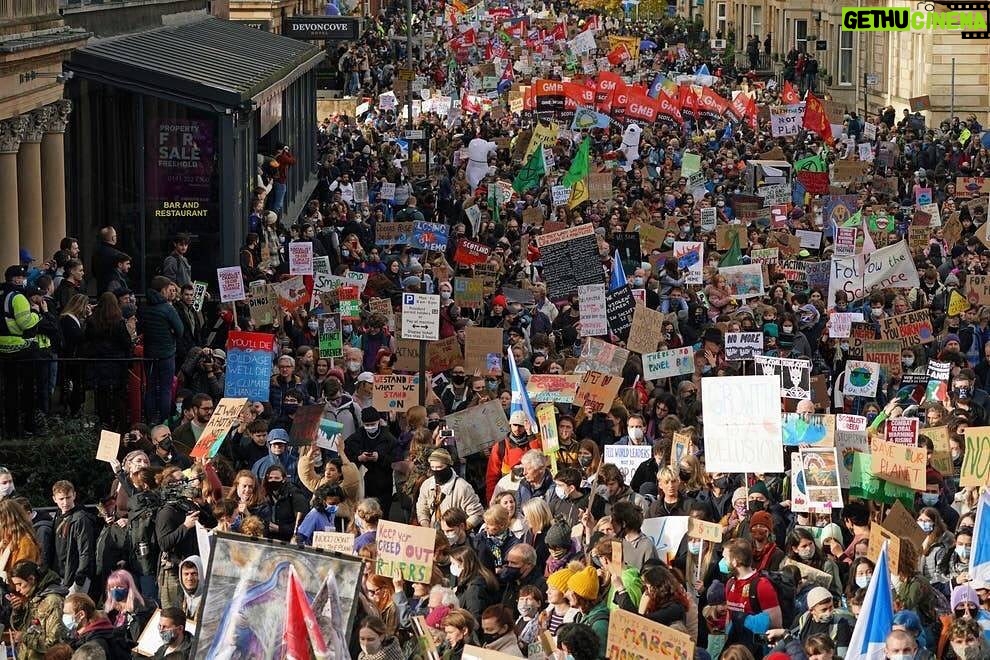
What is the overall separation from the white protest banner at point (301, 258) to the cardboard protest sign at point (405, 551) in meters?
11.7

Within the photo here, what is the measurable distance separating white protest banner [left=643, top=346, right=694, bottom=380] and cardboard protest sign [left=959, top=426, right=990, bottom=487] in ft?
16.7

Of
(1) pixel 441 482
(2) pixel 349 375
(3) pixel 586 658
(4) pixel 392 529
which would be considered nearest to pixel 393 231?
(2) pixel 349 375

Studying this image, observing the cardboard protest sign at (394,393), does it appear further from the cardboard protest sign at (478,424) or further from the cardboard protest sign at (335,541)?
the cardboard protest sign at (335,541)

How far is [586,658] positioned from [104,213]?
17293mm

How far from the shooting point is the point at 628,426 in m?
16.3

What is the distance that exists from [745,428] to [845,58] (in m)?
61.2

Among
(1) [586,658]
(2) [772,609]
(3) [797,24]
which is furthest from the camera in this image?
(3) [797,24]

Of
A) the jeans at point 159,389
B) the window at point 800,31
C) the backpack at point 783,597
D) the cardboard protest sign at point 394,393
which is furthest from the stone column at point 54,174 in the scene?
the window at point 800,31

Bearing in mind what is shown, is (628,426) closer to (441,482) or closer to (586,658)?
(441,482)

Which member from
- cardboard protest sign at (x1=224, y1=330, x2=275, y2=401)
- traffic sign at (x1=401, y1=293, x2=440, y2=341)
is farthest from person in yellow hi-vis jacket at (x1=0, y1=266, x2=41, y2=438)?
traffic sign at (x1=401, y1=293, x2=440, y2=341)

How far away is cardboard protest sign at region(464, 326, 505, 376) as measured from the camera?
19766 millimetres

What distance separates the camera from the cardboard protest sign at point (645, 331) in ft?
67.0

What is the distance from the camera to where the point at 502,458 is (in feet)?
52.2

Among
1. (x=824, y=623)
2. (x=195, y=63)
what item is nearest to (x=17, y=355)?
(x=824, y=623)
